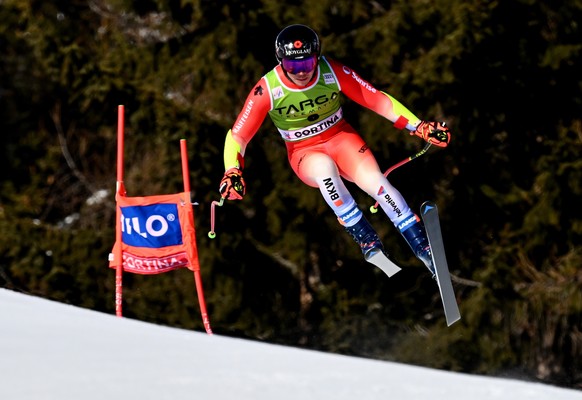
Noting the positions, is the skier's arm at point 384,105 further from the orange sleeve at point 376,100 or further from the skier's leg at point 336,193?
the skier's leg at point 336,193

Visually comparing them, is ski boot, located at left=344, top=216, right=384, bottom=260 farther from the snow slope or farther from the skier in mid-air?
the snow slope

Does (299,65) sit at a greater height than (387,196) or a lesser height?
A: greater

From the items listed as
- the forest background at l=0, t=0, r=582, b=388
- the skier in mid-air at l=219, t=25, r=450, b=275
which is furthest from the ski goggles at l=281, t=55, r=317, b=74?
the forest background at l=0, t=0, r=582, b=388

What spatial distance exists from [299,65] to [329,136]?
2.07 ft

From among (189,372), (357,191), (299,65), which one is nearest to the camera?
(189,372)

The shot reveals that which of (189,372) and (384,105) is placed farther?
(384,105)

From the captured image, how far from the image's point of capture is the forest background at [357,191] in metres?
14.7

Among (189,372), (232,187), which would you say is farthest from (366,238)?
(189,372)

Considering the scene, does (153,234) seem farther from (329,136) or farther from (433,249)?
(433,249)

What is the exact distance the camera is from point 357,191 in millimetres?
14633

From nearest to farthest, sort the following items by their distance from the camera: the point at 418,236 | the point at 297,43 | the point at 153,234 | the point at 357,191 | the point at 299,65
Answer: the point at 297,43, the point at 299,65, the point at 418,236, the point at 153,234, the point at 357,191

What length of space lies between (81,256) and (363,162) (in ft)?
28.9

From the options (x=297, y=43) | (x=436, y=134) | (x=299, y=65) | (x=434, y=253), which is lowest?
(x=434, y=253)

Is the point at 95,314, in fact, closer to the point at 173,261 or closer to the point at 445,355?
the point at 173,261
